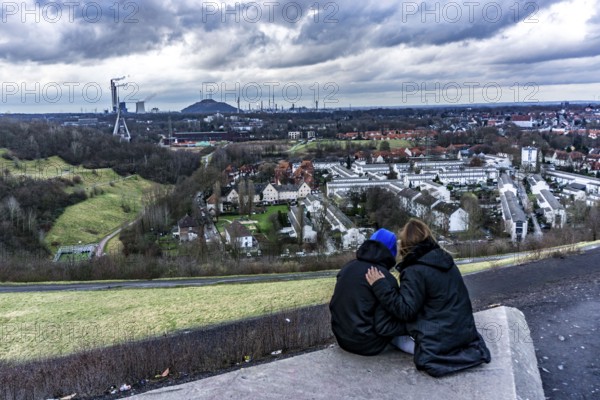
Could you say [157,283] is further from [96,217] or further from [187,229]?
[96,217]

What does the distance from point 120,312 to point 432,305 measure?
8.70 metres

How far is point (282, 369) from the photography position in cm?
409

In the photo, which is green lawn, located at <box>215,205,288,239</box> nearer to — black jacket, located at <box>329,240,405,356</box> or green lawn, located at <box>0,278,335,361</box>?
green lawn, located at <box>0,278,335,361</box>

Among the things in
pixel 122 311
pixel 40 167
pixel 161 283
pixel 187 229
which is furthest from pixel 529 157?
pixel 122 311

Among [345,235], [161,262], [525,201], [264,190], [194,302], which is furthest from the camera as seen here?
[264,190]

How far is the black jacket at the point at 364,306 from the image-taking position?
12.1 ft

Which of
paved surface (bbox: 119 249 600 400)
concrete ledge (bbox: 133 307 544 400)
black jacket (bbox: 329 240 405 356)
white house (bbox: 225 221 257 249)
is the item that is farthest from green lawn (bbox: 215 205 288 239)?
black jacket (bbox: 329 240 405 356)

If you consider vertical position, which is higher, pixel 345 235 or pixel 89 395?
pixel 89 395

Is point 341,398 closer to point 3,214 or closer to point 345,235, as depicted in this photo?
point 345,235

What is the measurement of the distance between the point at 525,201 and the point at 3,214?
113ft

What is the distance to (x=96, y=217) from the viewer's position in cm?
3462

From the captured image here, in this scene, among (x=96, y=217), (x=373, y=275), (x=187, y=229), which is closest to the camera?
(x=373, y=275)

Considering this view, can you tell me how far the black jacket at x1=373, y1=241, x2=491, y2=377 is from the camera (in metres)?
3.52

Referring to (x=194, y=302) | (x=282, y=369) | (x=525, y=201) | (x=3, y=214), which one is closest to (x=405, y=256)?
(x=282, y=369)
